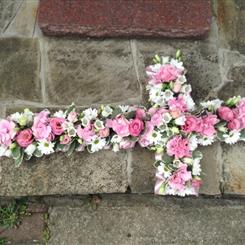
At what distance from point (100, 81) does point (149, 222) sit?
844 millimetres

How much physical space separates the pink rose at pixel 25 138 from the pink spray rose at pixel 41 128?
0.03m

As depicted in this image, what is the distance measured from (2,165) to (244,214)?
1.35m

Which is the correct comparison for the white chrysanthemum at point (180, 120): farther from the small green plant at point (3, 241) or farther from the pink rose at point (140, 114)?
the small green plant at point (3, 241)

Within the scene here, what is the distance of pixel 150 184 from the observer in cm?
267

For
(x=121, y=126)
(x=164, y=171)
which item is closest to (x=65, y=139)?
(x=121, y=126)

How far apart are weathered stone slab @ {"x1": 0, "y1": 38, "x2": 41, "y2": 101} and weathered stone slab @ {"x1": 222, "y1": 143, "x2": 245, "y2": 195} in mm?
1116

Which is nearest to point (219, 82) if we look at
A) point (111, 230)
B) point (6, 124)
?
point (111, 230)

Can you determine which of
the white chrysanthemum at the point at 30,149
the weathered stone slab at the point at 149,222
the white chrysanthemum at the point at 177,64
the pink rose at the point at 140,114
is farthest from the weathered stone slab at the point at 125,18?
the weathered stone slab at the point at 149,222

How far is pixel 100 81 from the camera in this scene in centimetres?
286

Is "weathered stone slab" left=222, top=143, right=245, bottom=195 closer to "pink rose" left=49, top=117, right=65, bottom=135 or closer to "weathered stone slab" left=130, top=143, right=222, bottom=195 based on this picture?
"weathered stone slab" left=130, top=143, right=222, bottom=195

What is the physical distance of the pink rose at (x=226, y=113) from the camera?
2.65 meters

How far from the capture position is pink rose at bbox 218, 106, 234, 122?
2648mm

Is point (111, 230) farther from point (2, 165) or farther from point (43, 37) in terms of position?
point (43, 37)

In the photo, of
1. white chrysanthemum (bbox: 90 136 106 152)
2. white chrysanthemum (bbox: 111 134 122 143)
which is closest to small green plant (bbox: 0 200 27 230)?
white chrysanthemum (bbox: 90 136 106 152)
